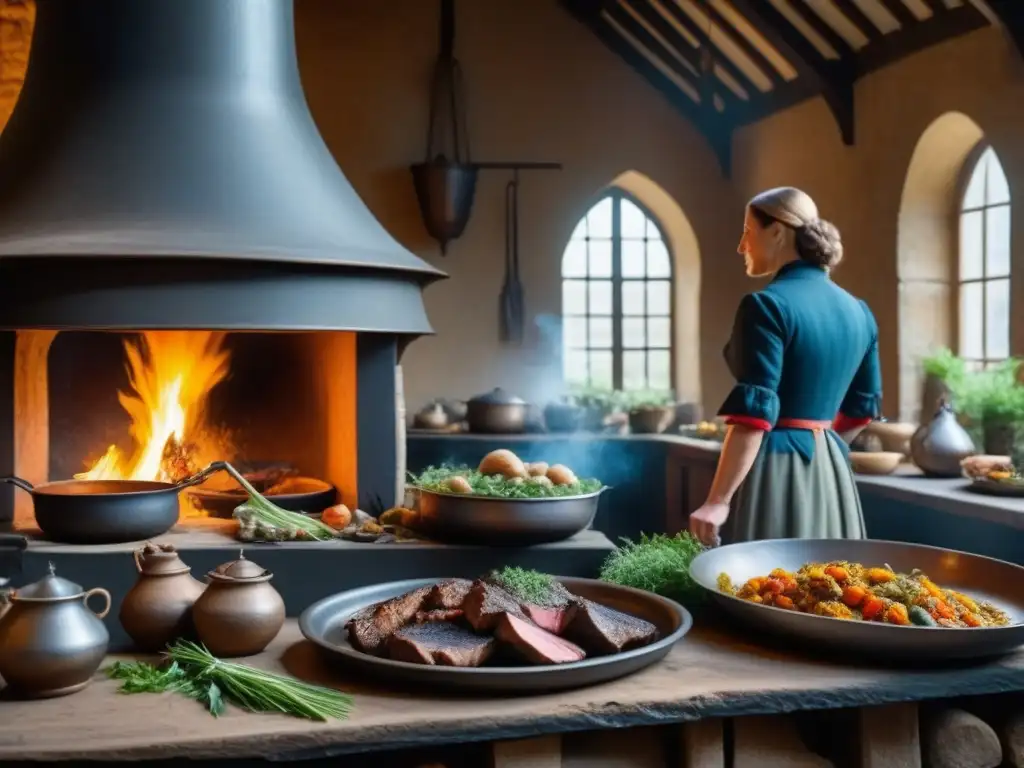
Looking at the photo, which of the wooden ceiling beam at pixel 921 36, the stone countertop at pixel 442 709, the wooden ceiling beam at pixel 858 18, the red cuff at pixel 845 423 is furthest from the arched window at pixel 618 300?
the stone countertop at pixel 442 709

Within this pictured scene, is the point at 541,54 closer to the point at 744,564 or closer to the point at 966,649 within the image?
the point at 744,564

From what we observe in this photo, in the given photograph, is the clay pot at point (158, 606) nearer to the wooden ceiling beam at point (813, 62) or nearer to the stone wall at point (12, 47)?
the stone wall at point (12, 47)

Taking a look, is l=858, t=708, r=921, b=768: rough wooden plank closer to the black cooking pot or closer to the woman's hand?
the woman's hand

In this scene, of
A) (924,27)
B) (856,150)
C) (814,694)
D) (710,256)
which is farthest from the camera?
(710,256)

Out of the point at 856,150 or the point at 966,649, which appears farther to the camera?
the point at 856,150

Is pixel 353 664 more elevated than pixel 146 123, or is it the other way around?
pixel 146 123

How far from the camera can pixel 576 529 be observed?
2889 millimetres

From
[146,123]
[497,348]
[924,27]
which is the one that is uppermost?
[924,27]

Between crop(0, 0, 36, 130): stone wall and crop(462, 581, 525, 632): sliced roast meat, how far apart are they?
13.3 ft

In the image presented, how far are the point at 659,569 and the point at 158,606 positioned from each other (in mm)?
1203

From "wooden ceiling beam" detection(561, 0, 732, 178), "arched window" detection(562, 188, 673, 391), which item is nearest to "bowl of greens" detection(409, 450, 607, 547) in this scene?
"arched window" detection(562, 188, 673, 391)

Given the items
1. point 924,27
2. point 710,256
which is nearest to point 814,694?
point 924,27

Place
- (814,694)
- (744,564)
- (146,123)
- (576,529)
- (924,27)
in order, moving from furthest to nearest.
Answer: (924,27)
(146,123)
(576,529)
(744,564)
(814,694)

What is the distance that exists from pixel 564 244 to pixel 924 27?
3.19m
